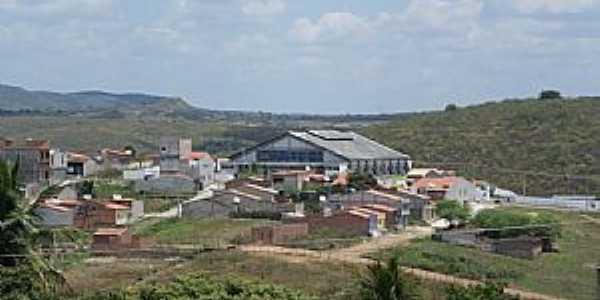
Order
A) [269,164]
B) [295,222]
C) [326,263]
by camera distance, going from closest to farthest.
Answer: [326,263]
[295,222]
[269,164]

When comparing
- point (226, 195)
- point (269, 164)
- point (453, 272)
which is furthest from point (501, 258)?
point (269, 164)

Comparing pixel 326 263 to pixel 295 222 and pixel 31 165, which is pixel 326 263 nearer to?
pixel 295 222

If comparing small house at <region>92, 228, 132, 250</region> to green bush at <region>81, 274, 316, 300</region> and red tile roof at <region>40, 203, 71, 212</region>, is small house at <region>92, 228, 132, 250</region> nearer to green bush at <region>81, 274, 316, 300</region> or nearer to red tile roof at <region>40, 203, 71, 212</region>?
red tile roof at <region>40, 203, 71, 212</region>

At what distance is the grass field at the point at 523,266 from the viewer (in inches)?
1475

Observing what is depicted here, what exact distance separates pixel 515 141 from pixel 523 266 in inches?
1754

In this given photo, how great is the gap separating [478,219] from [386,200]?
5.37m

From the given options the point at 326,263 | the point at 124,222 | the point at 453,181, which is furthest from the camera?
the point at 453,181

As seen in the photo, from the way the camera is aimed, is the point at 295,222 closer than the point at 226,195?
Yes

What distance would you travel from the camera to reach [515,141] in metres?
85.3

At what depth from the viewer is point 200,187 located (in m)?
66.8

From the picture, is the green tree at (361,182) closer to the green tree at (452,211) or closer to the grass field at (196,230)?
the green tree at (452,211)

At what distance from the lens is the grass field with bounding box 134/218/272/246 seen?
4597 cm

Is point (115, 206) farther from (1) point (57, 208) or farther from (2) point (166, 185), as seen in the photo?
(2) point (166, 185)

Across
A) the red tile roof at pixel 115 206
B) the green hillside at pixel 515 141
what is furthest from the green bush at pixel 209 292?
the green hillside at pixel 515 141
